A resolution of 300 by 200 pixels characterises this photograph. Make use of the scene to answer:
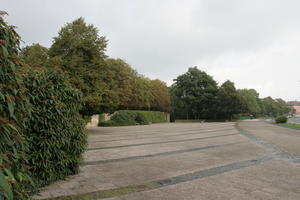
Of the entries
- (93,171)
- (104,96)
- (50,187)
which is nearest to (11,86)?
(50,187)

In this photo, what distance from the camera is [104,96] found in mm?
16359

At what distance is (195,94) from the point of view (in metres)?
50.7

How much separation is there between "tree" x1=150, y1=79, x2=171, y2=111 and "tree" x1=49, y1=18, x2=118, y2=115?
30.2m

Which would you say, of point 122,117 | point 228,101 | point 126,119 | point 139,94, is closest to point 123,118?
point 122,117

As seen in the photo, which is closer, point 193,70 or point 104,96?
point 104,96

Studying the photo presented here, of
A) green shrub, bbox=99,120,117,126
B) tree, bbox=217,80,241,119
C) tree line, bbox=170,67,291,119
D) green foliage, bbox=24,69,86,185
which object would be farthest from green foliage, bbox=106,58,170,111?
green foliage, bbox=24,69,86,185

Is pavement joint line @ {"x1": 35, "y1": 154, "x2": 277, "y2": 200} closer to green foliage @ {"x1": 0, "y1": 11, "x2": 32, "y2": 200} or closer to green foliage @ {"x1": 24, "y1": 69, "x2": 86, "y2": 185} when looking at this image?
green foliage @ {"x1": 24, "y1": 69, "x2": 86, "y2": 185}

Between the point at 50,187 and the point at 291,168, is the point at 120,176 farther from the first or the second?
the point at 291,168

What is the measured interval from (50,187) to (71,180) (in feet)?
1.76

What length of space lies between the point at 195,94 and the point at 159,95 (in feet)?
30.4

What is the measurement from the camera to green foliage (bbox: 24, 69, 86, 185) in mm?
3865

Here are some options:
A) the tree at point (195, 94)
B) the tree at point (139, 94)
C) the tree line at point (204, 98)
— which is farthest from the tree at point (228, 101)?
the tree at point (139, 94)

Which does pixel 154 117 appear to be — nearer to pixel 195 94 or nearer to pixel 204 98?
pixel 195 94

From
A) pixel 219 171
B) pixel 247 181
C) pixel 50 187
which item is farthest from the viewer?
pixel 219 171
